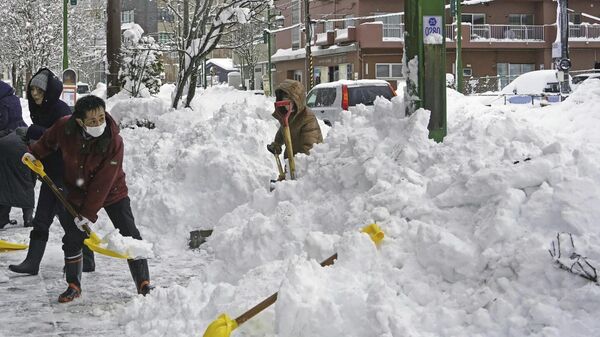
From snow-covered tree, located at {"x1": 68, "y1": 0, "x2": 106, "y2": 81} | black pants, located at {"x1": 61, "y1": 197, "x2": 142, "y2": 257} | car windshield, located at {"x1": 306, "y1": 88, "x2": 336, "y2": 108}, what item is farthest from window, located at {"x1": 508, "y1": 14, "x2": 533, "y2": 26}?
black pants, located at {"x1": 61, "y1": 197, "x2": 142, "y2": 257}

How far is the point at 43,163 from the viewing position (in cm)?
643

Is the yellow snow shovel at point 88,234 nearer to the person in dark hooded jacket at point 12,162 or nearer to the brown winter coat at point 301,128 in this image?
the brown winter coat at point 301,128

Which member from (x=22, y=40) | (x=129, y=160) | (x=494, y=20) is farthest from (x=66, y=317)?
(x=494, y=20)

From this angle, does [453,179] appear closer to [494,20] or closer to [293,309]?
[293,309]

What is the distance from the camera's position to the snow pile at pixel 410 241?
3.85m

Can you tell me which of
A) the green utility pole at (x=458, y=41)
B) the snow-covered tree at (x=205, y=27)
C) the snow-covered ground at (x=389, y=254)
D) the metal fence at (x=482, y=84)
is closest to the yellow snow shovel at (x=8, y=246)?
the snow-covered ground at (x=389, y=254)

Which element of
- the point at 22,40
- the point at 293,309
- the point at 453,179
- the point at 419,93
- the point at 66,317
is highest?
the point at 22,40

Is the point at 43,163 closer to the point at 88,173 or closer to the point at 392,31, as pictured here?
the point at 88,173

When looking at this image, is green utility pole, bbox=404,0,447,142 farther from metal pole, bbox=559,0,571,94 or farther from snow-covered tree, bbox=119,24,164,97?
metal pole, bbox=559,0,571,94

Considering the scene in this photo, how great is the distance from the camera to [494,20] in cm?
4319

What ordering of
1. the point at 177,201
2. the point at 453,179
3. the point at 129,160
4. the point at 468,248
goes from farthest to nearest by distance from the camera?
the point at 129,160 → the point at 177,201 → the point at 453,179 → the point at 468,248

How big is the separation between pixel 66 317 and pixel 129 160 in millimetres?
4612

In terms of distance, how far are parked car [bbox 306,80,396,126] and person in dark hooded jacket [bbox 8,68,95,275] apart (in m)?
12.1

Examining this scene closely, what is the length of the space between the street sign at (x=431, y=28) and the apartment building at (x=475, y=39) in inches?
1306
